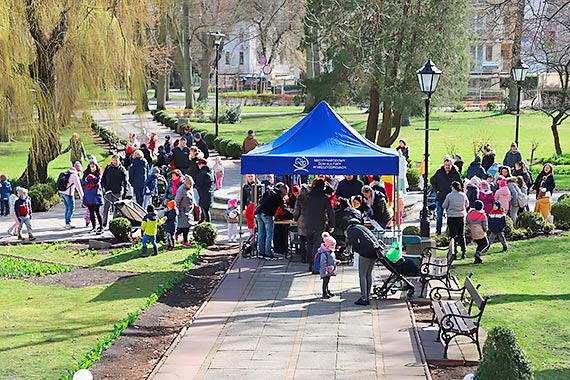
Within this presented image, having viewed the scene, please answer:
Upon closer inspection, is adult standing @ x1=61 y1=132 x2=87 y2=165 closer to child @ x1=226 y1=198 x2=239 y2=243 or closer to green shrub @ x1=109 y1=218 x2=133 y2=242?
green shrub @ x1=109 y1=218 x2=133 y2=242

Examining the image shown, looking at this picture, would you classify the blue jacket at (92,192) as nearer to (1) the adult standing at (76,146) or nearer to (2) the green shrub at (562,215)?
(1) the adult standing at (76,146)

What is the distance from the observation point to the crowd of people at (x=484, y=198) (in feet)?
54.4

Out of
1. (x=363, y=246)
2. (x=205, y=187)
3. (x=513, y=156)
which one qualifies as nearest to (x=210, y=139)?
(x=513, y=156)

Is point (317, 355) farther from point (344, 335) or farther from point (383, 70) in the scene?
point (383, 70)

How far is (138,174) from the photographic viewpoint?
21.8m

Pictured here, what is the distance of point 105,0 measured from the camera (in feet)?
64.5

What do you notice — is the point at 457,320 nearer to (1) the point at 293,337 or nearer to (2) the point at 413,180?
(1) the point at 293,337

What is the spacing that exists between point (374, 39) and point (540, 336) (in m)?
18.2

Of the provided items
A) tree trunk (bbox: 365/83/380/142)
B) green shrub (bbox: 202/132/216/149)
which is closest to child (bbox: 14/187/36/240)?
tree trunk (bbox: 365/83/380/142)

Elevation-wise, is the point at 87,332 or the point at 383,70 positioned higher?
the point at 383,70

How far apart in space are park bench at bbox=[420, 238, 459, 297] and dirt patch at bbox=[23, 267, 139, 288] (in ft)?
18.4

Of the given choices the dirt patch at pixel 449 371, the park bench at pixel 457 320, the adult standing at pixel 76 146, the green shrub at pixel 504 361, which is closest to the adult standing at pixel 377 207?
the park bench at pixel 457 320

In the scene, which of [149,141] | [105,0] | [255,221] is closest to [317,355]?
[255,221]

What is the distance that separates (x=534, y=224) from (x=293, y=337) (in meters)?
9.84
